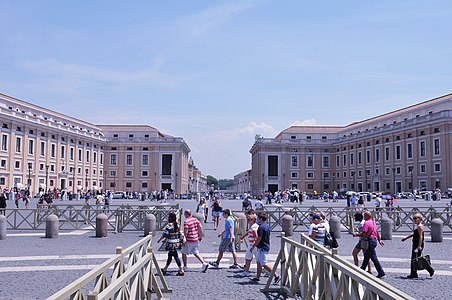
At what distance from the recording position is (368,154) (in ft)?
284

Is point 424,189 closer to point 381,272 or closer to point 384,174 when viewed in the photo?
point 384,174

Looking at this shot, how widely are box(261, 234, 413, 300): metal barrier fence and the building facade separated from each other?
65094mm

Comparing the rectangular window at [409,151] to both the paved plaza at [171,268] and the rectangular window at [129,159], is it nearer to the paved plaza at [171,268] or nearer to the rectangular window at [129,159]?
the rectangular window at [129,159]

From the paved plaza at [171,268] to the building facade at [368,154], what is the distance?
56.1 m

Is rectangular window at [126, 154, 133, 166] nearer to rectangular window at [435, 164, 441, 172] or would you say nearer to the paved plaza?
rectangular window at [435, 164, 441, 172]

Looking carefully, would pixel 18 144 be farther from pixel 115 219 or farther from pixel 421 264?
pixel 421 264

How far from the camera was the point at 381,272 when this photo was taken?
9758 millimetres

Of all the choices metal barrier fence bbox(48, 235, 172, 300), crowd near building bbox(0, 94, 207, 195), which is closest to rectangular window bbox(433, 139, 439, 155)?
crowd near building bbox(0, 94, 207, 195)

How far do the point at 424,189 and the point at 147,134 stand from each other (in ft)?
177

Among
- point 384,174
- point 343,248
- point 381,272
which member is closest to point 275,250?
point 343,248

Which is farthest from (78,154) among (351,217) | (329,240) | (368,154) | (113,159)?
(329,240)

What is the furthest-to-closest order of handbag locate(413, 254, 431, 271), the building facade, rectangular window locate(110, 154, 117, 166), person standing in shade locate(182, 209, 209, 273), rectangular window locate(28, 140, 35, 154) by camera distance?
rectangular window locate(110, 154, 117, 166), the building facade, rectangular window locate(28, 140, 35, 154), person standing in shade locate(182, 209, 209, 273), handbag locate(413, 254, 431, 271)

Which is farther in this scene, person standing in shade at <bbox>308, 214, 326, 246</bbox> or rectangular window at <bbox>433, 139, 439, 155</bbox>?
rectangular window at <bbox>433, 139, 439, 155</bbox>

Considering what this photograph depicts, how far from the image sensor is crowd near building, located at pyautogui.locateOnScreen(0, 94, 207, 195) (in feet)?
210
